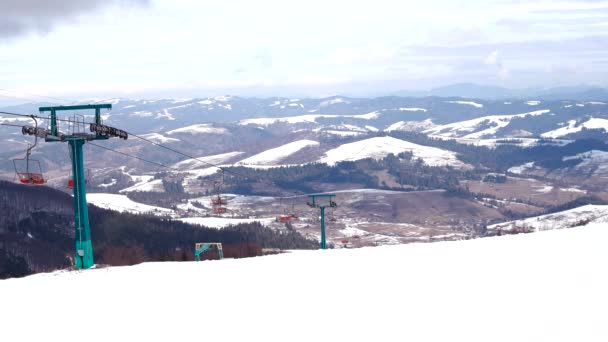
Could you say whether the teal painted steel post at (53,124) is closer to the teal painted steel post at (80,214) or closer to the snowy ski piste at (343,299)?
the teal painted steel post at (80,214)

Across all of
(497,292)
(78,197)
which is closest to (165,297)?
(497,292)

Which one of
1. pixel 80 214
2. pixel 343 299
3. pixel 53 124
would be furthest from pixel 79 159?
pixel 343 299

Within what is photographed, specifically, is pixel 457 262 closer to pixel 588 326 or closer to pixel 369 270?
pixel 369 270

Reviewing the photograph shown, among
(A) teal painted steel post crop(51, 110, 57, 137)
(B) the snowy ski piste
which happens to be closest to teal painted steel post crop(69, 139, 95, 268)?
(A) teal painted steel post crop(51, 110, 57, 137)

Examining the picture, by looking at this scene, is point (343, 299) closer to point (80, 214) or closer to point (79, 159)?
point (80, 214)

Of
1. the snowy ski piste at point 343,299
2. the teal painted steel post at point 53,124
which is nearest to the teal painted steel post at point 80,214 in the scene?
the teal painted steel post at point 53,124
